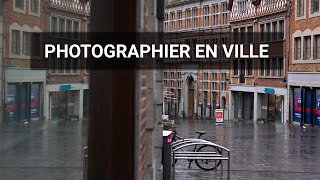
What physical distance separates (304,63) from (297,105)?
2749mm

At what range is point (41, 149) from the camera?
226 cm

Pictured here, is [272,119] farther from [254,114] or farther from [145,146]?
[145,146]

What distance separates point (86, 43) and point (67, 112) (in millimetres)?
452

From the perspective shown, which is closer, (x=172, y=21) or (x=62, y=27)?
(x=62, y=27)

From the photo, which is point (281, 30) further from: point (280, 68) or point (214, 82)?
point (214, 82)

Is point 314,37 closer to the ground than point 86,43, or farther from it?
farther from it

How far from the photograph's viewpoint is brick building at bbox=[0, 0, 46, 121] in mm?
1999

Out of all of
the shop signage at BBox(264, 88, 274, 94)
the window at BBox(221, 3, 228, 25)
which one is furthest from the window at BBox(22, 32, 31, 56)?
the window at BBox(221, 3, 228, 25)


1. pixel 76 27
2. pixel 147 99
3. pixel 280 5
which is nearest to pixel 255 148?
pixel 147 99

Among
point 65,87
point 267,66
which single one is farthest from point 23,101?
point 267,66

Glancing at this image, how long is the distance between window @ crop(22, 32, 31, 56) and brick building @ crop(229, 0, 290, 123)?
30982mm

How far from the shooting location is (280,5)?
35.3m

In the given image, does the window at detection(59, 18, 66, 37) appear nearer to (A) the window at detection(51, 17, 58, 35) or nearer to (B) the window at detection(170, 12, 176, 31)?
(A) the window at detection(51, 17, 58, 35)

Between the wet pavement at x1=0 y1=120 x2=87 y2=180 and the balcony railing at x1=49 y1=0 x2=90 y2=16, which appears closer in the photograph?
the wet pavement at x1=0 y1=120 x2=87 y2=180
